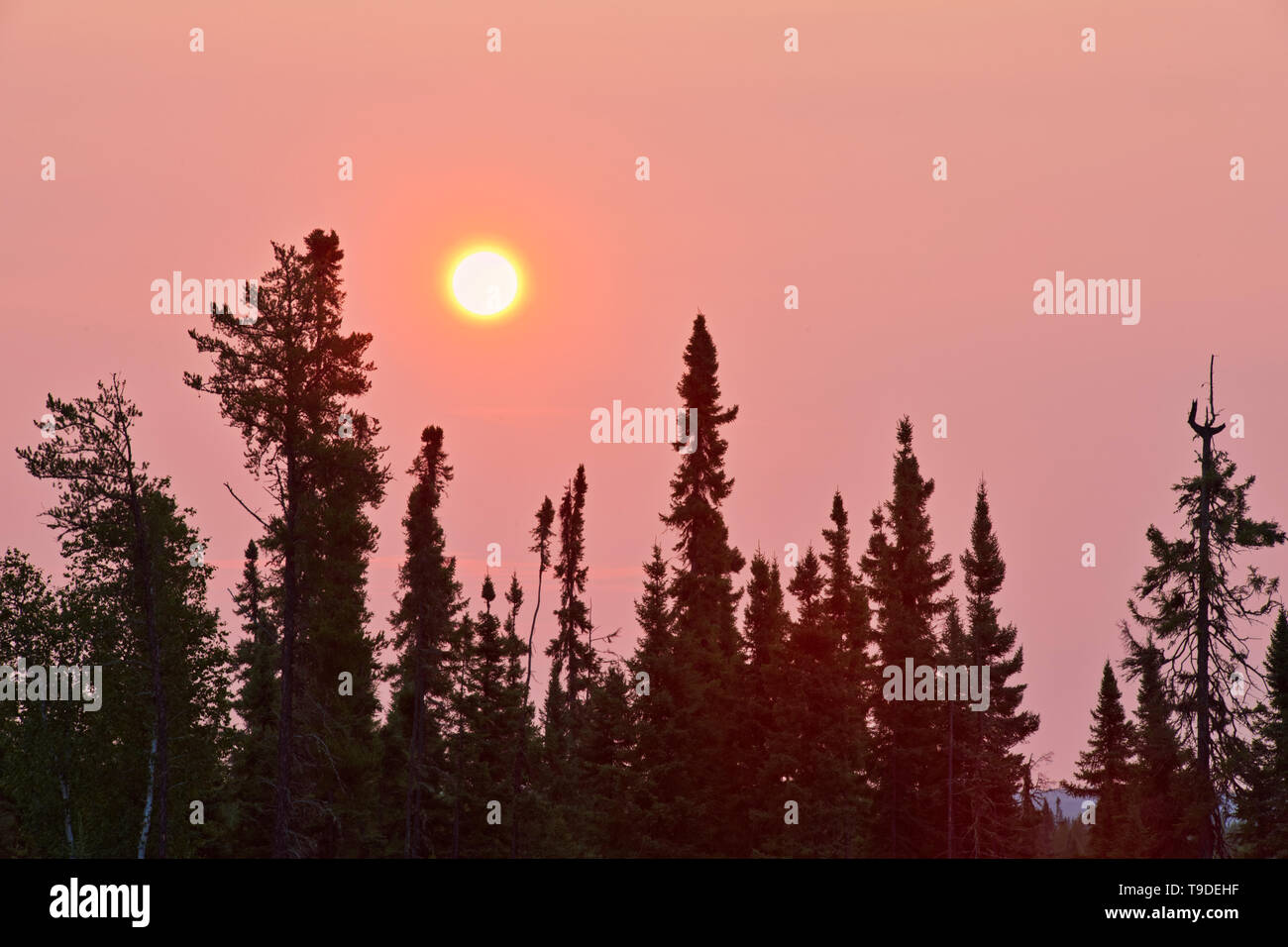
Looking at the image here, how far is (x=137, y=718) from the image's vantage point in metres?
49.5

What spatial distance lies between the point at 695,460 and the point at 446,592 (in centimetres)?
1642

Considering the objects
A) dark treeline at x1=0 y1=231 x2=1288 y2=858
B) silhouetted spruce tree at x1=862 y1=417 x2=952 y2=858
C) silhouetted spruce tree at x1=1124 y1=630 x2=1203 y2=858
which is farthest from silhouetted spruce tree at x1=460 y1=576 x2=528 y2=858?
silhouetted spruce tree at x1=1124 y1=630 x2=1203 y2=858

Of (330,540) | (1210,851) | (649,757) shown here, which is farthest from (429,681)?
(1210,851)

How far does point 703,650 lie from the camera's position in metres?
66.6

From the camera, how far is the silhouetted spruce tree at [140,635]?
129ft

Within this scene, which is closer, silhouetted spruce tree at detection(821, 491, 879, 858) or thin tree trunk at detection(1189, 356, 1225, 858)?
thin tree trunk at detection(1189, 356, 1225, 858)

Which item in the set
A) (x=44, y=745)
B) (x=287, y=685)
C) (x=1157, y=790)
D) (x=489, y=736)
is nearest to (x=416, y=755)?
(x=489, y=736)

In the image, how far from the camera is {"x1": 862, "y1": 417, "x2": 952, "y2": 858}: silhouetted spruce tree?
69.2 meters

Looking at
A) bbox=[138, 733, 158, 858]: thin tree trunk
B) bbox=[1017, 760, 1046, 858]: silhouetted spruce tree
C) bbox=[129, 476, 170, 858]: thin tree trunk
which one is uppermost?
bbox=[129, 476, 170, 858]: thin tree trunk

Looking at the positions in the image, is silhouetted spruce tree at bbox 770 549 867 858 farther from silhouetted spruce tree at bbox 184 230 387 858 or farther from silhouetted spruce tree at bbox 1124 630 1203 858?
silhouetted spruce tree at bbox 184 230 387 858

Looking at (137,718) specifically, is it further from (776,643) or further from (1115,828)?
(1115,828)

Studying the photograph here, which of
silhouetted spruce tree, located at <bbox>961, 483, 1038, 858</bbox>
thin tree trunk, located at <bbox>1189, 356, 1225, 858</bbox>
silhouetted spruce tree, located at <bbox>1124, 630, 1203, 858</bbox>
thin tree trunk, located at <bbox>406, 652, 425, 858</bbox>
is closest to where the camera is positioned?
thin tree trunk, located at <bbox>1189, 356, 1225, 858</bbox>

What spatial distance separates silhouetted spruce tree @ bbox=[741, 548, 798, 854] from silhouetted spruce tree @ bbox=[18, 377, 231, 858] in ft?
85.3
